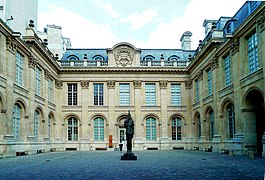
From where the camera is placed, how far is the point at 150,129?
4200 cm

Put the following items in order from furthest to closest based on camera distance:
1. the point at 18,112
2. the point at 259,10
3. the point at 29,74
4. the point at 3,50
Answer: the point at 29,74 → the point at 18,112 → the point at 3,50 → the point at 259,10

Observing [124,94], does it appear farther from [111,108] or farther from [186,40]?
[186,40]

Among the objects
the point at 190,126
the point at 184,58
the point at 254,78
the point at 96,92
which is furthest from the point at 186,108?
the point at 254,78

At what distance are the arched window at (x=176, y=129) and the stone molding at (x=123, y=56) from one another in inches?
364

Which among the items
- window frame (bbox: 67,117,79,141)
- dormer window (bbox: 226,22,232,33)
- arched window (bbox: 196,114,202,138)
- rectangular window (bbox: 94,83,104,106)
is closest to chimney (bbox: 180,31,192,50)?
arched window (bbox: 196,114,202,138)

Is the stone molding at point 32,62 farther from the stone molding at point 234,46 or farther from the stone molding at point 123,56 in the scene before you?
the stone molding at point 234,46

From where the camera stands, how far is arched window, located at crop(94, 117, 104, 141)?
41.6 metres

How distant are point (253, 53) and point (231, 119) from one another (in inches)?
268

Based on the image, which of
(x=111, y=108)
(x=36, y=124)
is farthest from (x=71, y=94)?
(x=36, y=124)

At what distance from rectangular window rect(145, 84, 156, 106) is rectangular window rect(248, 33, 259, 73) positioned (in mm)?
18940

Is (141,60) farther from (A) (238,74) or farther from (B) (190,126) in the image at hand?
(A) (238,74)

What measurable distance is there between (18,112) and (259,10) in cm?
2022

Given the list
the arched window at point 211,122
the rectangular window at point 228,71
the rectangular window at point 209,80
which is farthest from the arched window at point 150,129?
the rectangular window at point 228,71

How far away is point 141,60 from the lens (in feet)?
142
